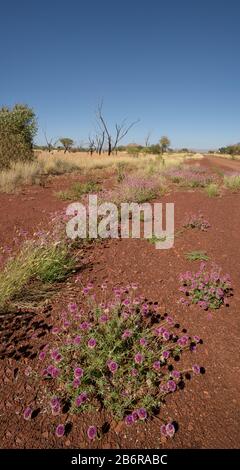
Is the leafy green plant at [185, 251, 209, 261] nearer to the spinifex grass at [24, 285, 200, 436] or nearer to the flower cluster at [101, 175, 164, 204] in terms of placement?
the spinifex grass at [24, 285, 200, 436]

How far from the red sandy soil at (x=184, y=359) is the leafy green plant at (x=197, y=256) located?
101 millimetres

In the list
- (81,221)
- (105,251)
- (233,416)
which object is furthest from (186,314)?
(81,221)

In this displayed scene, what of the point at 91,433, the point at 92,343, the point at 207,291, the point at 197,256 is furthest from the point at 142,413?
the point at 197,256

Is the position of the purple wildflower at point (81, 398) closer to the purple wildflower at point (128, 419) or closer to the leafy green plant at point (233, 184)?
the purple wildflower at point (128, 419)

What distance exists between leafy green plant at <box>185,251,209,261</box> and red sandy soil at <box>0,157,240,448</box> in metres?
0.10

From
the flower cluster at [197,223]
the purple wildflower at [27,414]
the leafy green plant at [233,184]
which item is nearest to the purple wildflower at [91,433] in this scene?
the purple wildflower at [27,414]

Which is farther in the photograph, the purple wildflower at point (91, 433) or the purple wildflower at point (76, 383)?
the purple wildflower at point (76, 383)

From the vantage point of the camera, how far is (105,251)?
5.39 metres

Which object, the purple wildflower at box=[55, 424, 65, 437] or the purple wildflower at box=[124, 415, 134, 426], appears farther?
the purple wildflower at box=[124, 415, 134, 426]

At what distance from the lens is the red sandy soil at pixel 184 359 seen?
2.16m

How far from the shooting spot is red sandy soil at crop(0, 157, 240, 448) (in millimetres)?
2158

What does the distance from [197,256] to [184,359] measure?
2.37 meters

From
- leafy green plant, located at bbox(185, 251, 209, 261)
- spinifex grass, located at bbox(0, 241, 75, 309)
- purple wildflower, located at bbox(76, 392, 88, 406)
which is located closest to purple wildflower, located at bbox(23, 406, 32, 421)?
purple wildflower, located at bbox(76, 392, 88, 406)
